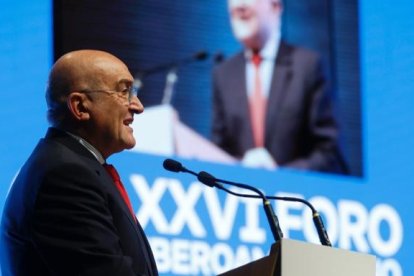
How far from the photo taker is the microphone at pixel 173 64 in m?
4.48

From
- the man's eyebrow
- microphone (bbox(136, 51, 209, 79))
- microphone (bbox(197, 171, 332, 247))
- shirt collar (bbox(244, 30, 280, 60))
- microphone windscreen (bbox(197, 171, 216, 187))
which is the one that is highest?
shirt collar (bbox(244, 30, 280, 60))

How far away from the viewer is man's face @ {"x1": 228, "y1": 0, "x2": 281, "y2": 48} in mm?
4852

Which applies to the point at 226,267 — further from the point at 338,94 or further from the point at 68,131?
the point at 68,131

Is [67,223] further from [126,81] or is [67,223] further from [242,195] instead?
[242,195]

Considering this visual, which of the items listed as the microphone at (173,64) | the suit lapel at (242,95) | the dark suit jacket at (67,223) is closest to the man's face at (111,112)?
the dark suit jacket at (67,223)

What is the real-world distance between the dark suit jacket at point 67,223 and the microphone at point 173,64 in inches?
68.4

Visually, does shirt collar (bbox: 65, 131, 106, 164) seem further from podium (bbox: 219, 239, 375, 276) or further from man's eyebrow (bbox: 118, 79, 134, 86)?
podium (bbox: 219, 239, 375, 276)

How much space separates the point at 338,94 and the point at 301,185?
1.80ft

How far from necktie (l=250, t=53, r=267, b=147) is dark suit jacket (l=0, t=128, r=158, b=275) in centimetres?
207

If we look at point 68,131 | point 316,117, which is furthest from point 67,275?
point 316,117

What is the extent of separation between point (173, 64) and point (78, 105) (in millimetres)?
1770

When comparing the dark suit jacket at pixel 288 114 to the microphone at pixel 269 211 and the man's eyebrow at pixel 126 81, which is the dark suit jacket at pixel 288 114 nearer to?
the microphone at pixel 269 211

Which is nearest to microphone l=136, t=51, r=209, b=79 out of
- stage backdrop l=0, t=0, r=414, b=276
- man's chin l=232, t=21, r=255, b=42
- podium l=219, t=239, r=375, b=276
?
man's chin l=232, t=21, r=255, b=42

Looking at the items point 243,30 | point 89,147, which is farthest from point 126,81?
point 243,30
